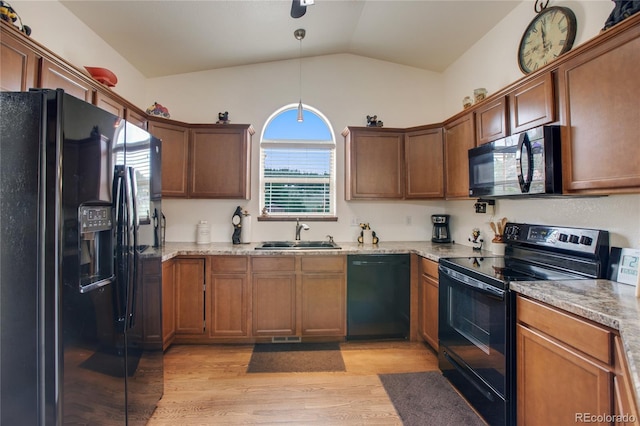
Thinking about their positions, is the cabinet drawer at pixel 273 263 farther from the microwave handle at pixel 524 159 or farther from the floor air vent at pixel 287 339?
the microwave handle at pixel 524 159

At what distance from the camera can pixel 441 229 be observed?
339 centimetres

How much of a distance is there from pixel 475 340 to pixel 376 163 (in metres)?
1.97

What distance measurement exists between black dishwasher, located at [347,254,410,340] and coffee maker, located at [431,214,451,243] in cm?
75

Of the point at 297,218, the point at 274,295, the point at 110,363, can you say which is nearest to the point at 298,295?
the point at 274,295

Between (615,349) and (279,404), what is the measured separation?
1839mm

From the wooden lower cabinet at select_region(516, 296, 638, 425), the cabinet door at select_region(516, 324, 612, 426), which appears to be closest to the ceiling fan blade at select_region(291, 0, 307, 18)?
the wooden lower cabinet at select_region(516, 296, 638, 425)

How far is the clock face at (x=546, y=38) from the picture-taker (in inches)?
78.0

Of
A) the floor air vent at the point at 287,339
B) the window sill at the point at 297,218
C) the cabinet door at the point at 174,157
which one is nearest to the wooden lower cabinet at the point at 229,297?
the floor air vent at the point at 287,339

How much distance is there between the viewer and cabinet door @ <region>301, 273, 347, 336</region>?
111 inches

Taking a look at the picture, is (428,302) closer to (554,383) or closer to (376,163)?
(554,383)

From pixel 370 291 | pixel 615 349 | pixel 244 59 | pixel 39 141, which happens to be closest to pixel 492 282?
pixel 615 349

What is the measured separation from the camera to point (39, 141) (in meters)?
1.10

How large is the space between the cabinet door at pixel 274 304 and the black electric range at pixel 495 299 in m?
1.36

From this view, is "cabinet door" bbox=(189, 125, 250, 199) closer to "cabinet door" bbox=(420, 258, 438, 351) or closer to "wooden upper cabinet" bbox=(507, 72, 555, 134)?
"cabinet door" bbox=(420, 258, 438, 351)
